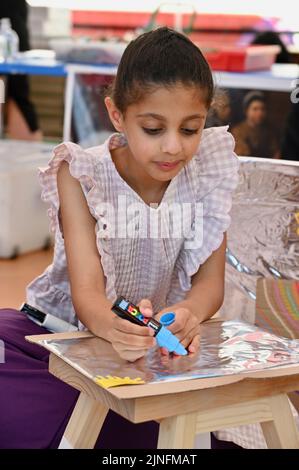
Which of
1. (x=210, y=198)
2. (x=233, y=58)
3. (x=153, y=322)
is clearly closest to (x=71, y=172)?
(x=210, y=198)

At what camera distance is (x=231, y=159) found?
157 cm

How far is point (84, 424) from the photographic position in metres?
1.22

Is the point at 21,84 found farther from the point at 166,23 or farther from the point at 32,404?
the point at 32,404

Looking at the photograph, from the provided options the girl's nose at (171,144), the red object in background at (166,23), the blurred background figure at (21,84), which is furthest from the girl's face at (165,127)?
the red object in background at (166,23)

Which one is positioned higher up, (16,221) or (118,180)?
(118,180)

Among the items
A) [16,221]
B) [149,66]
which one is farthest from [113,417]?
[16,221]

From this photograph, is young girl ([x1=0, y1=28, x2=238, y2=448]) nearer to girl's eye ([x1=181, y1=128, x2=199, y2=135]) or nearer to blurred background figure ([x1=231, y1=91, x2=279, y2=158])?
girl's eye ([x1=181, y1=128, x2=199, y2=135])

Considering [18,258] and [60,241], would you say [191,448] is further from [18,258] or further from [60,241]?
[18,258]

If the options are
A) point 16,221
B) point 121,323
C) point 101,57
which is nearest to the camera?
point 121,323

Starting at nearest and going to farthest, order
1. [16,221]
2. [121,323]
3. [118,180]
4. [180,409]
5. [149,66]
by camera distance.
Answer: [180,409] → [121,323] → [149,66] → [118,180] → [16,221]

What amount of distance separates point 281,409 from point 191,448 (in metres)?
0.16

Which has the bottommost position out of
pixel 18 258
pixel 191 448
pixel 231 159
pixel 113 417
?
pixel 18 258

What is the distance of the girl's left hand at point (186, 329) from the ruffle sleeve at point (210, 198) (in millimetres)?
237

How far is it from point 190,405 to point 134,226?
47 cm
